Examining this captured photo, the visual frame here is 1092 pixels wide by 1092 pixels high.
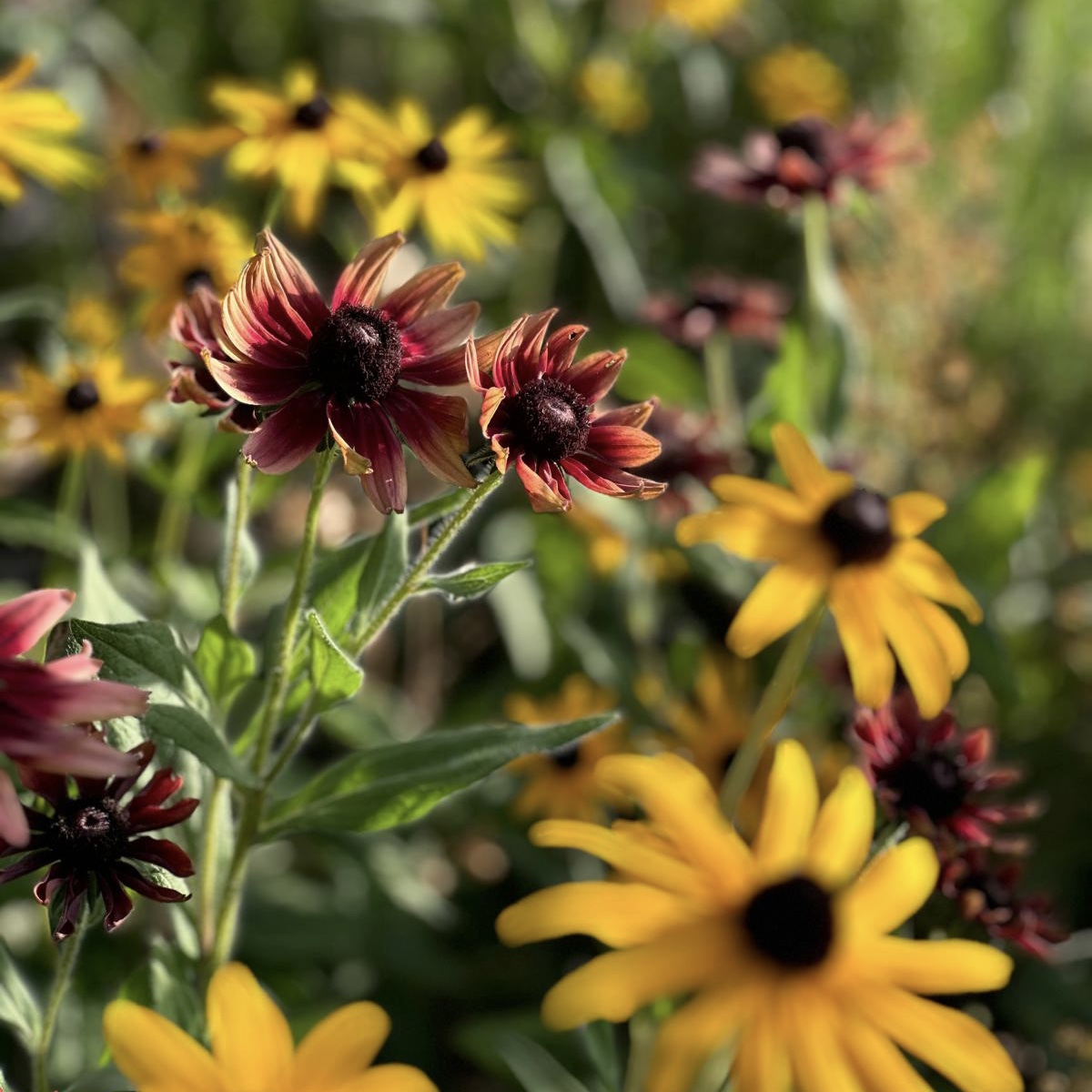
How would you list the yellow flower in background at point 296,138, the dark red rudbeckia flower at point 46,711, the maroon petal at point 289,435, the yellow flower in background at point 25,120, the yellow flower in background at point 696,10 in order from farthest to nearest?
1. the yellow flower in background at point 696,10
2. the yellow flower in background at point 296,138
3. the yellow flower in background at point 25,120
4. the maroon petal at point 289,435
5. the dark red rudbeckia flower at point 46,711

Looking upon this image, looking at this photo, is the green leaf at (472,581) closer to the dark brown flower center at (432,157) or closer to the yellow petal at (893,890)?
the yellow petal at (893,890)

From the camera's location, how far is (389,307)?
0.62 metres

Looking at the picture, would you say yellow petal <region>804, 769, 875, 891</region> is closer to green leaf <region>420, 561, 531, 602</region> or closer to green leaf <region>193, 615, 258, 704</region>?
green leaf <region>420, 561, 531, 602</region>

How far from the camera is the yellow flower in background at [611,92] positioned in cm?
182

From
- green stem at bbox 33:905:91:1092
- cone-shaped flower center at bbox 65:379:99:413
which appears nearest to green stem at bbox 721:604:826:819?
green stem at bbox 33:905:91:1092

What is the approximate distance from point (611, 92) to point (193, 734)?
1489 mm

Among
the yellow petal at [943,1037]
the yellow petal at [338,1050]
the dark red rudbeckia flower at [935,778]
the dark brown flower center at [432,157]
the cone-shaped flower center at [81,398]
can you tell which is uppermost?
the dark brown flower center at [432,157]

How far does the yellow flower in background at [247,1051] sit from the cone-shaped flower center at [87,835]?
9cm

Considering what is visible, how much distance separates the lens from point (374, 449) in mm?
568

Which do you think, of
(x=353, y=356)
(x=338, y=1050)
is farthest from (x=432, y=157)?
(x=338, y=1050)

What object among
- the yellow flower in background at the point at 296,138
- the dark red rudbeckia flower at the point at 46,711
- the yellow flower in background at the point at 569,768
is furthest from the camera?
the yellow flower in background at the point at 569,768

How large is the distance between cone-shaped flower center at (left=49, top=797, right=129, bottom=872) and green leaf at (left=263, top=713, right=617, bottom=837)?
124 millimetres

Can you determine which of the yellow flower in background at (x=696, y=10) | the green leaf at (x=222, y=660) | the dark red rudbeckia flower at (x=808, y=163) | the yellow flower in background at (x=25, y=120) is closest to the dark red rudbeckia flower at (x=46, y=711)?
the green leaf at (x=222, y=660)

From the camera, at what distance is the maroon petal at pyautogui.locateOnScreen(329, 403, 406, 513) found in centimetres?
55
